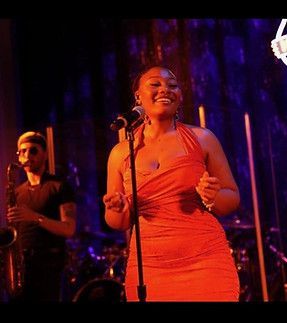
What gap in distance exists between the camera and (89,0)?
3764mm

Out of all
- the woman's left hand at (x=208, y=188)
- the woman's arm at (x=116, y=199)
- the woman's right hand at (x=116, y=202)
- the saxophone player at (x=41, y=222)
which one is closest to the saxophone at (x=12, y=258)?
the saxophone player at (x=41, y=222)

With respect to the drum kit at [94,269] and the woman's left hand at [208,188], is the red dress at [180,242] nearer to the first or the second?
the woman's left hand at [208,188]

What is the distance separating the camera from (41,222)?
3613mm

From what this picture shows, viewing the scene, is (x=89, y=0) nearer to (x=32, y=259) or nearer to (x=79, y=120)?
(x=32, y=259)

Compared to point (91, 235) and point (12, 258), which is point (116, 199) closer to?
point (12, 258)

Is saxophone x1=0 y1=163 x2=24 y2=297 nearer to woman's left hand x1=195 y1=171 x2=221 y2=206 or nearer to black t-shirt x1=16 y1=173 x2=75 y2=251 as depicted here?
black t-shirt x1=16 y1=173 x2=75 y2=251

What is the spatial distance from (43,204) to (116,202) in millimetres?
1576

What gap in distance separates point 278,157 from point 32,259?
8.09ft

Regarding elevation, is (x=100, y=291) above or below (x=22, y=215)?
below

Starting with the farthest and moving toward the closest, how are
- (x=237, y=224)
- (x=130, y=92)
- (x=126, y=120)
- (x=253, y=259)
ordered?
(x=130, y=92) < (x=253, y=259) < (x=237, y=224) < (x=126, y=120)

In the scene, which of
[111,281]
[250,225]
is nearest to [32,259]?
[111,281]

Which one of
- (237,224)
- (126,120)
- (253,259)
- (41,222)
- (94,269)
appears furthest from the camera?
(94,269)

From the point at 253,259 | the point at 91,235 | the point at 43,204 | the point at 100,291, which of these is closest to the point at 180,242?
the point at 43,204

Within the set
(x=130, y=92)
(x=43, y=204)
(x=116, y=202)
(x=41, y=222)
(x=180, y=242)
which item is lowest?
(x=180, y=242)
